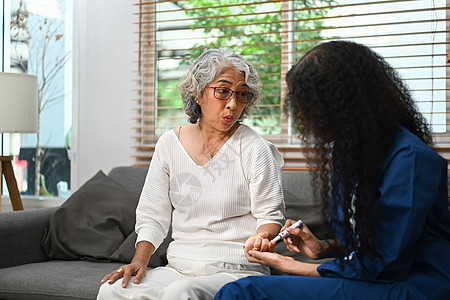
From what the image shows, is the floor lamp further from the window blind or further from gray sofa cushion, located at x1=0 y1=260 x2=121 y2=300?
gray sofa cushion, located at x1=0 y1=260 x2=121 y2=300

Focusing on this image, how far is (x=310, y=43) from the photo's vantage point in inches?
129

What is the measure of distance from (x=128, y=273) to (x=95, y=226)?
38.3 inches

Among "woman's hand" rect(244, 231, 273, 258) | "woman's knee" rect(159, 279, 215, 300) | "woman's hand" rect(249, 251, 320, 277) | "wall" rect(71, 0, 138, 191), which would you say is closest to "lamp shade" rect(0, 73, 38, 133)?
"wall" rect(71, 0, 138, 191)

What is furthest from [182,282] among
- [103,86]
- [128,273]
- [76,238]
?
[103,86]

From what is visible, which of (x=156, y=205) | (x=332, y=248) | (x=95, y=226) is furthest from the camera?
(x=95, y=226)

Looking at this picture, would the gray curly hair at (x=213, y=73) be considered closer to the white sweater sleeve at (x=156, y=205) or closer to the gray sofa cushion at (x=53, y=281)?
the white sweater sleeve at (x=156, y=205)

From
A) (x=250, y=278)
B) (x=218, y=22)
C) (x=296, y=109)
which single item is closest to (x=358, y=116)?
(x=296, y=109)

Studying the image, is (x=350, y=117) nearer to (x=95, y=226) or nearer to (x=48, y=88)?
(x=95, y=226)

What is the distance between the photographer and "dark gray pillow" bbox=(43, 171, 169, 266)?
282 cm

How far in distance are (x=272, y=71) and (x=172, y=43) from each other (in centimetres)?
71

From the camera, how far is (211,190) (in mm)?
2178

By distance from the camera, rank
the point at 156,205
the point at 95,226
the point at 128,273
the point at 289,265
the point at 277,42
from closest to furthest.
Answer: the point at 289,265 < the point at 128,273 < the point at 156,205 < the point at 95,226 < the point at 277,42

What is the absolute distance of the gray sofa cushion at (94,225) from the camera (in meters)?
2.83

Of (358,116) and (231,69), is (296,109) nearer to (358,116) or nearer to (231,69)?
(358,116)
